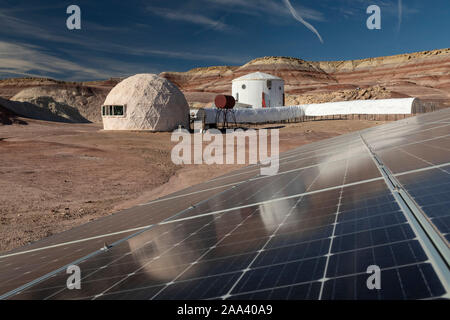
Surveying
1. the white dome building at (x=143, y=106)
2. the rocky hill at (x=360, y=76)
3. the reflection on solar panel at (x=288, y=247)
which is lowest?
the reflection on solar panel at (x=288, y=247)

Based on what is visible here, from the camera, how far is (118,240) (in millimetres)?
6688

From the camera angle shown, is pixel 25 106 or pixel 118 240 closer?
pixel 118 240

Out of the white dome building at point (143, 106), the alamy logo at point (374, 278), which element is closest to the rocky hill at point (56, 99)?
the white dome building at point (143, 106)

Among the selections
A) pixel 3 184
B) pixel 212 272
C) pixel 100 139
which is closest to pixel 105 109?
pixel 100 139

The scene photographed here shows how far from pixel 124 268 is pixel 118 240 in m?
2.02

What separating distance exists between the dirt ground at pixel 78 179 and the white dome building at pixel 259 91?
138 feet

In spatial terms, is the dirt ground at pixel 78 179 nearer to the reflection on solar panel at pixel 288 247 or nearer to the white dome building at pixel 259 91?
the reflection on solar panel at pixel 288 247

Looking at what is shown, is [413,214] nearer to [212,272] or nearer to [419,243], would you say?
[419,243]

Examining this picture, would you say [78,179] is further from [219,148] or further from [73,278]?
[73,278]

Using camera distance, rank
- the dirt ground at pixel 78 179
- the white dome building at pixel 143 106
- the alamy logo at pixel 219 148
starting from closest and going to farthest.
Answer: the dirt ground at pixel 78 179 < the alamy logo at pixel 219 148 < the white dome building at pixel 143 106

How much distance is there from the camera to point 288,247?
13.3 ft

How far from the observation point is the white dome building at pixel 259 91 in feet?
264

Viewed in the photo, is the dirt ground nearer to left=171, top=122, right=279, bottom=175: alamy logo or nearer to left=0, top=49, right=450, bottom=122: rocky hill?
left=171, top=122, right=279, bottom=175: alamy logo

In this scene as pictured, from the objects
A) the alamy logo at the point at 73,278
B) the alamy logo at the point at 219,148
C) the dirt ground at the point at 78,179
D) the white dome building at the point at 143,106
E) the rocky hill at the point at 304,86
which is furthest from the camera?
the rocky hill at the point at 304,86
